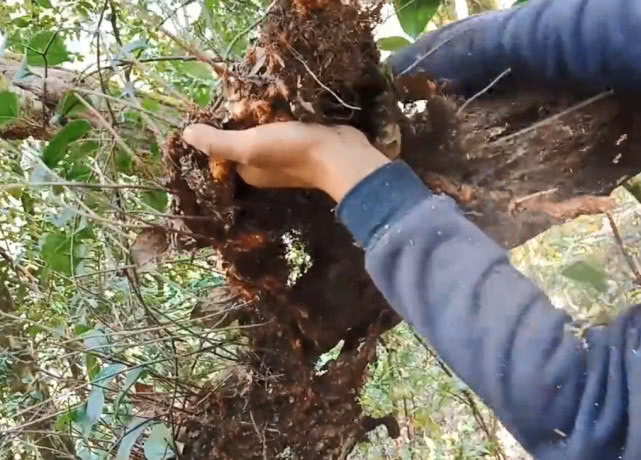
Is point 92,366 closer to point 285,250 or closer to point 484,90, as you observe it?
point 285,250

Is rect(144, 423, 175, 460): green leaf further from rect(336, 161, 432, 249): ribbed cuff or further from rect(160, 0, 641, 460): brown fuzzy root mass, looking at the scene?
rect(336, 161, 432, 249): ribbed cuff

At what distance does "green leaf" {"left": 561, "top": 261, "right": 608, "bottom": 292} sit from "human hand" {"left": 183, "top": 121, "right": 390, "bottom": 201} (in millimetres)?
270

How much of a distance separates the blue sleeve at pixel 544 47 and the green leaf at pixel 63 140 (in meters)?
0.34

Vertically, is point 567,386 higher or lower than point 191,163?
lower

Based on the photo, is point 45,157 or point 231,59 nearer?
point 231,59

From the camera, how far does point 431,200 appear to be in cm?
50

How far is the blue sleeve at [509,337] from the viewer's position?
443 millimetres

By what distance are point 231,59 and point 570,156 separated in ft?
1.09

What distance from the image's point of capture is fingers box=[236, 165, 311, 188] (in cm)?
58

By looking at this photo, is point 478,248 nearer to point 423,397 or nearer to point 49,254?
point 49,254

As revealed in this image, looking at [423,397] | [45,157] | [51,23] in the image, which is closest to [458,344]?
[45,157]

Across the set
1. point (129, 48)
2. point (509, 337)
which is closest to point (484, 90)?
point (509, 337)

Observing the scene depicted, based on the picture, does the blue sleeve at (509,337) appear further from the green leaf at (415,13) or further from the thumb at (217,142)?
the green leaf at (415,13)

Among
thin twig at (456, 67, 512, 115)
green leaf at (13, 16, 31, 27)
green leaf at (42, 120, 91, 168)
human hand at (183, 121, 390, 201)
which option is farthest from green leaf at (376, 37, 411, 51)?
green leaf at (13, 16, 31, 27)
